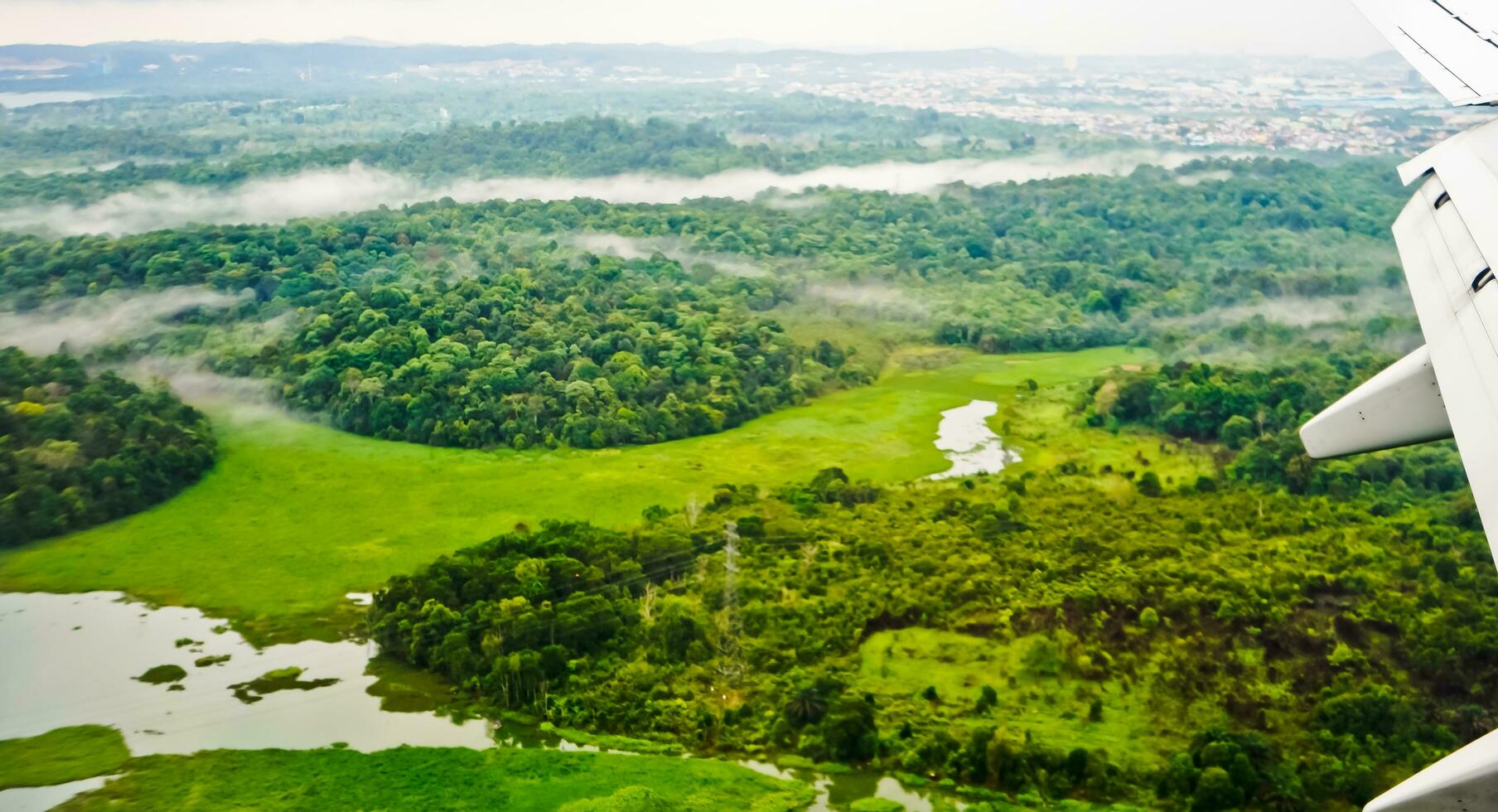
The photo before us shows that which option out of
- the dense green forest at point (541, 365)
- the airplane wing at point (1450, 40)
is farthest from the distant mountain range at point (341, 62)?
the airplane wing at point (1450, 40)

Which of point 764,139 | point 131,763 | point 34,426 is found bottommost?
point 131,763

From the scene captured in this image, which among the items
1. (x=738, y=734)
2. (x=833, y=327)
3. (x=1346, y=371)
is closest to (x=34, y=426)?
(x=738, y=734)

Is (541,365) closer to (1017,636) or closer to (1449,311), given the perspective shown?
(1017,636)

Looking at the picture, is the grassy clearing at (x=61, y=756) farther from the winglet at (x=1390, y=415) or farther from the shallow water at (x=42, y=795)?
the winglet at (x=1390, y=415)

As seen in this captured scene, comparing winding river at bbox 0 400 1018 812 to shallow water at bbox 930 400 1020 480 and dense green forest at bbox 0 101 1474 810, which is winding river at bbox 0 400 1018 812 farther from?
shallow water at bbox 930 400 1020 480

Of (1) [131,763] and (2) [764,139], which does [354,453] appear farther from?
(2) [764,139]

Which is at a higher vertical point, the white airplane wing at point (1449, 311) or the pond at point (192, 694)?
the white airplane wing at point (1449, 311)
